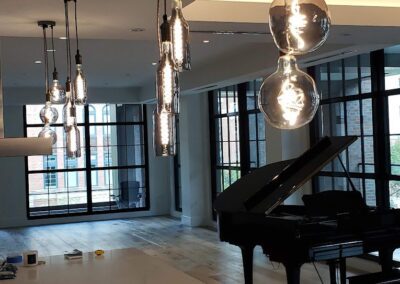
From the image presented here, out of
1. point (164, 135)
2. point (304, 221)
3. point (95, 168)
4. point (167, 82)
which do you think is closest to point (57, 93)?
point (164, 135)

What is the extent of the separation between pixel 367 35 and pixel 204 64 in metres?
4.72

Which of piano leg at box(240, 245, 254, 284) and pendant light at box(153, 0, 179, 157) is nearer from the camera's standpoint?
pendant light at box(153, 0, 179, 157)

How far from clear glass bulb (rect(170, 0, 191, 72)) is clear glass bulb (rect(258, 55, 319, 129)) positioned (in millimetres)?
343

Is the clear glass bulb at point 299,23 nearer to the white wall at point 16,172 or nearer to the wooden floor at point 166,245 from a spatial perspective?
the wooden floor at point 166,245

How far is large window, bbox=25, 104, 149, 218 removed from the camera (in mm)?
13852

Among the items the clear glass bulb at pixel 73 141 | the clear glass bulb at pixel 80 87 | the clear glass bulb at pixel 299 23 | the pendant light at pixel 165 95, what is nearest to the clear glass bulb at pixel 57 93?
the clear glass bulb at pixel 73 141

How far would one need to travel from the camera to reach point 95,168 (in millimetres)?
14297

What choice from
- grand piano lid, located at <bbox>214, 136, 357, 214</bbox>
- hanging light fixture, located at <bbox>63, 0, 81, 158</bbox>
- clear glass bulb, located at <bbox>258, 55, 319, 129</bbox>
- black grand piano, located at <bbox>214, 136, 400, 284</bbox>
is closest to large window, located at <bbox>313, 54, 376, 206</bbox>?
black grand piano, located at <bbox>214, 136, 400, 284</bbox>

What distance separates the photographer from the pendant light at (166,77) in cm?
202

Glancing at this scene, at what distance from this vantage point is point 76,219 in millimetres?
14000

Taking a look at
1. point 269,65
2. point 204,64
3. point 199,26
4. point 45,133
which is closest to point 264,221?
point 199,26

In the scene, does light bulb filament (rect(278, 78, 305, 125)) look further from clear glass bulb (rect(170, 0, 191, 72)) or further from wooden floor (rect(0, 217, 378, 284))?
wooden floor (rect(0, 217, 378, 284))

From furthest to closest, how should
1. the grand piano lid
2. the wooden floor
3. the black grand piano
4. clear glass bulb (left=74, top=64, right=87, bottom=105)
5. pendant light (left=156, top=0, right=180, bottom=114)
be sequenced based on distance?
the wooden floor < the grand piano lid < the black grand piano < clear glass bulb (left=74, top=64, right=87, bottom=105) < pendant light (left=156, top=0, right=180, bottom=114)

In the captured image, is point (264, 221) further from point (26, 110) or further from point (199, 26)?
point (26, 110)
